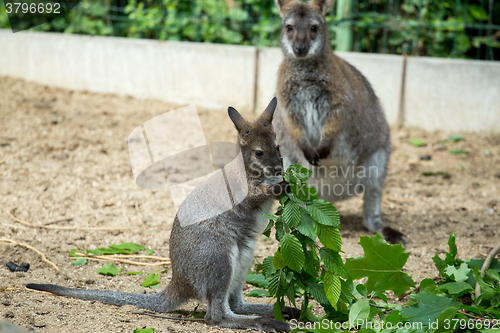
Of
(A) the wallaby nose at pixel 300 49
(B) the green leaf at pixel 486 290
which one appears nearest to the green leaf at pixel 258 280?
(B) the green leaf at pixel 486 290

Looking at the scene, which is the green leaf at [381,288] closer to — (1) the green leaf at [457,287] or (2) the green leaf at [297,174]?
(1) the green leaf at [457,287]

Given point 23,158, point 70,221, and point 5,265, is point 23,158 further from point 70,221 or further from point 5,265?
point 5,265

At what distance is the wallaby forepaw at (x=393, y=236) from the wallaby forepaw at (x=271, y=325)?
1.54m

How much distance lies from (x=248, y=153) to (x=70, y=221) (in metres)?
1.82

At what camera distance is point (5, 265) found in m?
2.94

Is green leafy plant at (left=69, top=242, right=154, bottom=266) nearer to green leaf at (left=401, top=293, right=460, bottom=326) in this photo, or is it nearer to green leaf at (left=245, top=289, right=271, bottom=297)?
green leaf at (left=245, top=289, right=271, bottom=297)

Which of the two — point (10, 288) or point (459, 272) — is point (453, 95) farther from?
point (10, 288)

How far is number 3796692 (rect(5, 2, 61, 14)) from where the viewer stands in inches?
295

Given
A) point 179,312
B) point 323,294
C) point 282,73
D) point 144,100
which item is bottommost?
point 179,312

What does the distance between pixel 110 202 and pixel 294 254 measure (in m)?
2.29

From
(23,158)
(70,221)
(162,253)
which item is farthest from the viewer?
(23,158)

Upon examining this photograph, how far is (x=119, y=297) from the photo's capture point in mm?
2527

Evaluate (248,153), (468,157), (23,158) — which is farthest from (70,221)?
(468,157)

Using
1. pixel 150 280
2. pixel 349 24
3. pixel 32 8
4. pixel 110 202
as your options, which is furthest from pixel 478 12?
pixel 32 8
